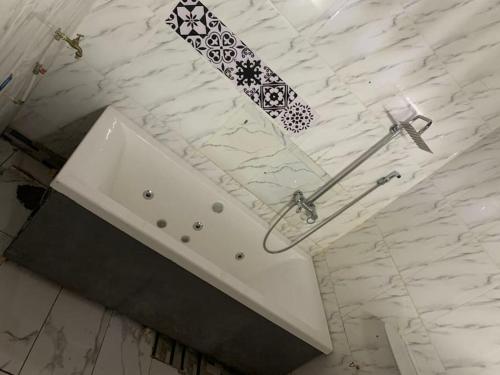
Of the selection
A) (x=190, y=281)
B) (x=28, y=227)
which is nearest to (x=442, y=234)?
(x=190, y=281)

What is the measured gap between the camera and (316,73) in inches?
61.6

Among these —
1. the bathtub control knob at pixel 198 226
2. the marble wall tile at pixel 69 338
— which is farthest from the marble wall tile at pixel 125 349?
the bathtub control knob at pixel 198 226

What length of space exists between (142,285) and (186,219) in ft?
2.09

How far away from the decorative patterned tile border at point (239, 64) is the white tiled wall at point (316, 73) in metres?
0.04

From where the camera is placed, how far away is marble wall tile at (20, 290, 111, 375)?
109 cm

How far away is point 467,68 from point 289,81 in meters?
0.88

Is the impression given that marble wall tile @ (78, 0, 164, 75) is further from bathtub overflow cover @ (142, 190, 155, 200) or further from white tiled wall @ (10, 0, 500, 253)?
bathtub overflow cover @ (142, 190, 155, 200)

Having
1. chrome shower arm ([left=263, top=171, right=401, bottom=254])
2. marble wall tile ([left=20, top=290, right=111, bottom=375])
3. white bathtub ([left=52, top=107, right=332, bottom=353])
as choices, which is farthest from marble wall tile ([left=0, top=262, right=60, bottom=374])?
chrome shower arm ([left=263, top=171, right=401, bottom=254])

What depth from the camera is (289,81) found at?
158 cm

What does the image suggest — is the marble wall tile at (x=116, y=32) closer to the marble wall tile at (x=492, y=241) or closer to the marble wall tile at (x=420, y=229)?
the marble wall tile at (x=420, y=229)

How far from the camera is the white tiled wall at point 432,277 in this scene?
1.25 metres

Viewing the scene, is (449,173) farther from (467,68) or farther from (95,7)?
(95,7)

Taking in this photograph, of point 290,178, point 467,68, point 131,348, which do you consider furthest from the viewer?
point 290,178

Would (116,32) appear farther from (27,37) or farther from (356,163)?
(356,163)
